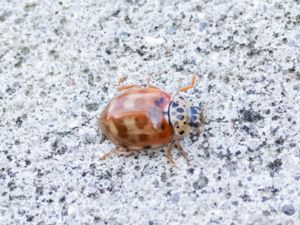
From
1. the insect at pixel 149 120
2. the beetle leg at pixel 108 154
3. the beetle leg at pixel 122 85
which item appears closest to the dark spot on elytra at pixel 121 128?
the insect at pixel 149 120

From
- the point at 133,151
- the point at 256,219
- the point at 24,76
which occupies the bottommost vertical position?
the point at 256,219

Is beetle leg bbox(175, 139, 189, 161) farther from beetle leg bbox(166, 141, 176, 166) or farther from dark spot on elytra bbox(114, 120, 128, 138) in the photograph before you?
dark spot on elytra bbox(114, 120, 128, 138)

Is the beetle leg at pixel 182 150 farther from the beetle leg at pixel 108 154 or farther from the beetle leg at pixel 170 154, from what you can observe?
the beetle leg at pixel 108 154

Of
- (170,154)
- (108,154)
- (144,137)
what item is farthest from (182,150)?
(108,154)

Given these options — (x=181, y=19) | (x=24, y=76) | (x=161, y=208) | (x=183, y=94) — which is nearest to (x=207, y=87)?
(x=183, y=94)

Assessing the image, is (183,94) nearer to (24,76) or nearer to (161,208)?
(161,208)

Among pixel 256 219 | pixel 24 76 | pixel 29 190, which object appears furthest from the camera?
pixel 24 76

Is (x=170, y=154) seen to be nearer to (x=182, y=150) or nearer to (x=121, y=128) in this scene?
(x=182, y=150)
